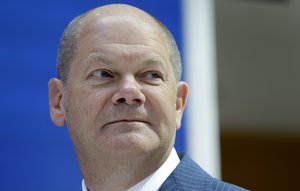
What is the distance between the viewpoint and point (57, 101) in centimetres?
209

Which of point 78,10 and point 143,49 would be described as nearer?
point 143,49

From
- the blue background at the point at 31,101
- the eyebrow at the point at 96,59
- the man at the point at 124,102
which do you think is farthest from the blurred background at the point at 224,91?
the eyebrow at the point at 96,59

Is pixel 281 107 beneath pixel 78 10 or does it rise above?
beneath

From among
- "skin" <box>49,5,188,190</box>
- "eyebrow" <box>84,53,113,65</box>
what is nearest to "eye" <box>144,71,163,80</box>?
"skin" <box>49,5,188,190</box>

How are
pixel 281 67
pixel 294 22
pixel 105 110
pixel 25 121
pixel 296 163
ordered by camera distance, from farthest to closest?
pixel 296 163, pixel 281 67, pixel 294 22, pixel 25 121, pixel 105 110

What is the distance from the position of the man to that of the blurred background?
3.45ft

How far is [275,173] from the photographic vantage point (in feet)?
21.9

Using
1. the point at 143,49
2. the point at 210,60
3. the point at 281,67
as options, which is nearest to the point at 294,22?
the point at 281,67

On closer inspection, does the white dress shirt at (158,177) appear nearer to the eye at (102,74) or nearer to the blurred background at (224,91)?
the eye at (102,74)

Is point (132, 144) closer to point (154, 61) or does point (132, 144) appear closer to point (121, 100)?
point (121, 100)

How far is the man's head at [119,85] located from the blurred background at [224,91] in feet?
3.33

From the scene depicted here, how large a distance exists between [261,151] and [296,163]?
1.43 feet

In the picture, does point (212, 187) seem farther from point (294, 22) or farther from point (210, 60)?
point (294, 22)

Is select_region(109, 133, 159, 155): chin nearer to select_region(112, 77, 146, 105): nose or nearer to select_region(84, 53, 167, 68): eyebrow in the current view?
select_region(112, 77, 146, 105): nose
